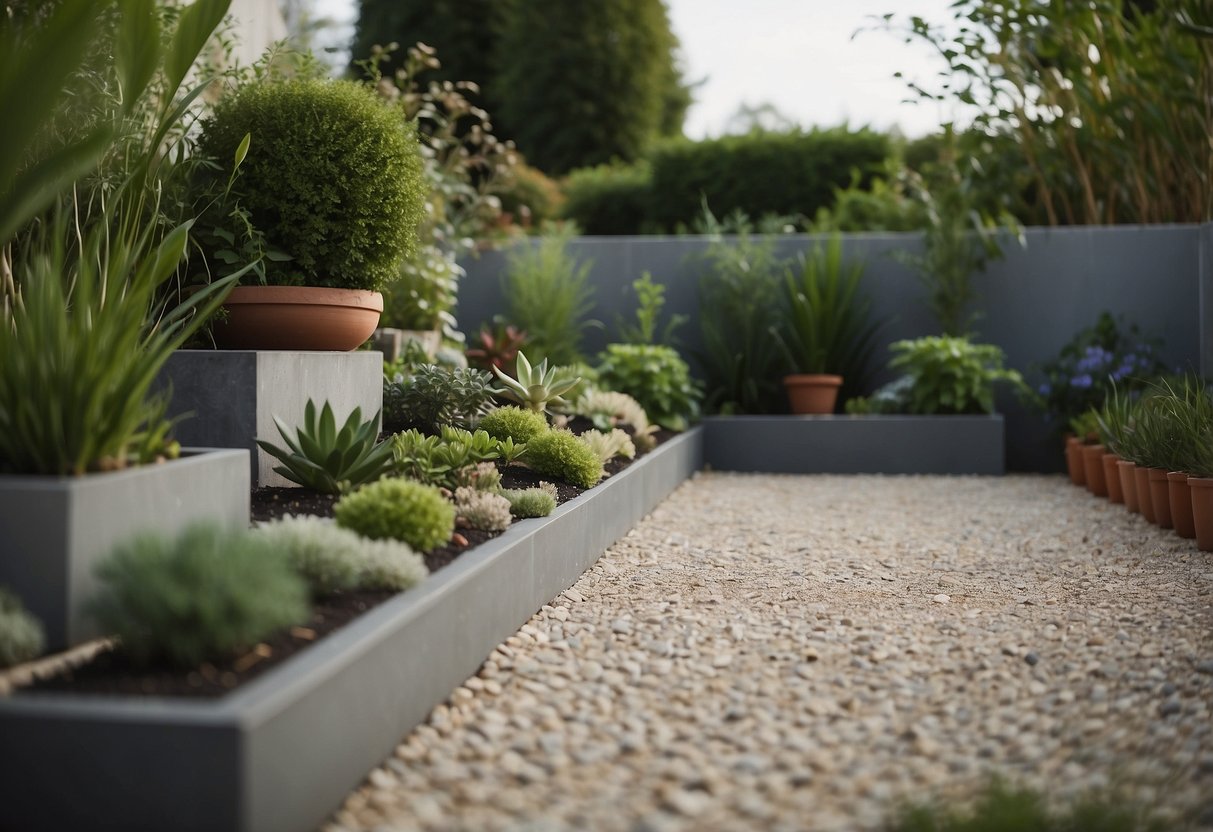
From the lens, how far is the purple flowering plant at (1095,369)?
6215 millimetres

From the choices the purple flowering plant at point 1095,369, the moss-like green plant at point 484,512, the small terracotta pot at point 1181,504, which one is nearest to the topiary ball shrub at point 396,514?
the moss-like green plant at point 484,512

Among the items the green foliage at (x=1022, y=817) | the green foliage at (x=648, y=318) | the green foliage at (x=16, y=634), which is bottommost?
the green foliage at (x=1022, y=817)

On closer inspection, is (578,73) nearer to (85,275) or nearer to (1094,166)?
(1094,166)

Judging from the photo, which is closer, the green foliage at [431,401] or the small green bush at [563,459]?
the small green bush at [563,459]

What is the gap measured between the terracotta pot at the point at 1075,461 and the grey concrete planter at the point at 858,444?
0.49 metres

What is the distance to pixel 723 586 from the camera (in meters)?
3.24

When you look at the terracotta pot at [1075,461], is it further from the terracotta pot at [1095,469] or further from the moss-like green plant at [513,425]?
the moss-like green plant at [513,425]

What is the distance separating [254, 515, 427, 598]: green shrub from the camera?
2123 millimetres

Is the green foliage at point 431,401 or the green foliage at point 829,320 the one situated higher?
the green foliage at point 829,320

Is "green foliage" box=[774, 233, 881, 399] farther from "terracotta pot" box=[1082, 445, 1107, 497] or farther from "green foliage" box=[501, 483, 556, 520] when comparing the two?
"green foliage" box=[501, 483, 556, 520]

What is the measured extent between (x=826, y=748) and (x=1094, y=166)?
21.8ft

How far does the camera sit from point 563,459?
12.6 ft

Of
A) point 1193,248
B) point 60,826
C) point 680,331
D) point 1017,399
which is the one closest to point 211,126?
point 60,826

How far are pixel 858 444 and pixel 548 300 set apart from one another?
2175 mm
